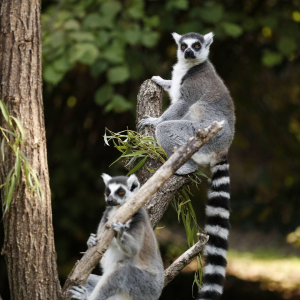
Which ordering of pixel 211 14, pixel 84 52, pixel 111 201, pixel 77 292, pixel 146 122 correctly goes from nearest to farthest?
pixel 77 292
pixel 111 201
pixel 146 122
pixel 84 52
pixel 211 14

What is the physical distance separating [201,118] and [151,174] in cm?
81

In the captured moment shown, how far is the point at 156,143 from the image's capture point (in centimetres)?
367

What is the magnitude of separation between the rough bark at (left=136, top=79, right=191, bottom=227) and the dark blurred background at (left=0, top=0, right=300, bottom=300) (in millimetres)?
991

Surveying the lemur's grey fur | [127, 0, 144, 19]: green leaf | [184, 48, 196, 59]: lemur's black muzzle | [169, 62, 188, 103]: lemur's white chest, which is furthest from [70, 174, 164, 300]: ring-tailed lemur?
[127, 0, 144, 19]: green leaf

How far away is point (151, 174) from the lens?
137 inches

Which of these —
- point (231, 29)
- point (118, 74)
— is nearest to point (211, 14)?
point (231, 29)

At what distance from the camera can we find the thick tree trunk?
2.63 metres

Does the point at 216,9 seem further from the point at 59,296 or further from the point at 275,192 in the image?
the point at 59,296

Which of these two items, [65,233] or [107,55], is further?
[65,233]

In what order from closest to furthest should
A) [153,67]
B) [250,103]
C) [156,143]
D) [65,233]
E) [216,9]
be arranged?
1. [156,143]
2. [216,9]
3. [153,67]
4. [65,233]
5. [250,103]

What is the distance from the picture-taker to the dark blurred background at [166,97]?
491 cm

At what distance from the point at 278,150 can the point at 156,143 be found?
3.65 m

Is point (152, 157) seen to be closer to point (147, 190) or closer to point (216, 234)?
point (216, 234)

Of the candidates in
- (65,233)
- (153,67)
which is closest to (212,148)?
(153,67)
